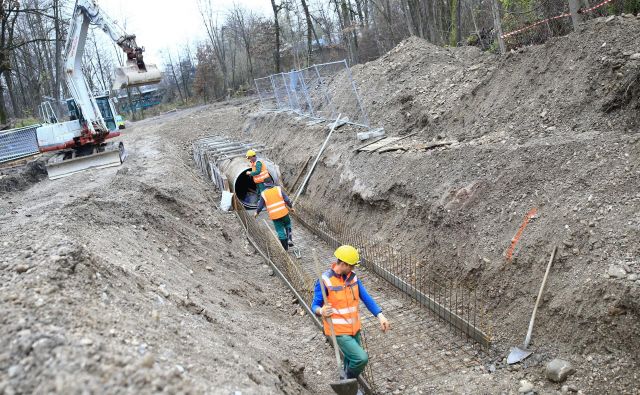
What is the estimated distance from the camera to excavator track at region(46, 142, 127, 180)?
1505 cm

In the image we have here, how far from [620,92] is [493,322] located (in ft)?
13.9

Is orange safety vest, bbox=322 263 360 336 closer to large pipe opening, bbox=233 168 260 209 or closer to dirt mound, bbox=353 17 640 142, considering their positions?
dirt mound, bbox=353 17 640 142

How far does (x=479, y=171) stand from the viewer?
26.0 ft

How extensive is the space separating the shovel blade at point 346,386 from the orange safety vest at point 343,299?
460 mm

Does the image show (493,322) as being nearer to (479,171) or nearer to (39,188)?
(479,171)

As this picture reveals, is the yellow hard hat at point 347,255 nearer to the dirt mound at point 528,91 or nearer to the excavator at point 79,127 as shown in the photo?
the dirt mound at point 528,91

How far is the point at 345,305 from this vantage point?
4.85 m

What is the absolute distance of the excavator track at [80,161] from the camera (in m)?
15.0

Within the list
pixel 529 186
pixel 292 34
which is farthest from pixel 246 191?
pixel 292 34

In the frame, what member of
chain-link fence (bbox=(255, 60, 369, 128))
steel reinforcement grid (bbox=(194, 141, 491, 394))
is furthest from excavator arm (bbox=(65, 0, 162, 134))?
steel reinforcement grid (bbox=(194, 141, 491, 394))

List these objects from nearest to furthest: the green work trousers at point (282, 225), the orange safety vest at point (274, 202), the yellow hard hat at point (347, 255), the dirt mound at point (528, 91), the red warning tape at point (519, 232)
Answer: the yellow hard hat at point (347, 255) < the red warning tape at point (519, 232) < the dirt mound at point (528, 91) < the orange safety vest at point (274, 202) < the green work trousers at point (282, 225)

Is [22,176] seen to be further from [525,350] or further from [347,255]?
[525,350]

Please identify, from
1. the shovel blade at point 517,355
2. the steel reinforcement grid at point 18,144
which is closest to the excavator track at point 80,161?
the steel reinforcement grid at point 18,144

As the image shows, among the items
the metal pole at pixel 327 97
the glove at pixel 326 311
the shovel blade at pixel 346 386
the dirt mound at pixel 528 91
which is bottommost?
the shovel blade at pixel 346 386
